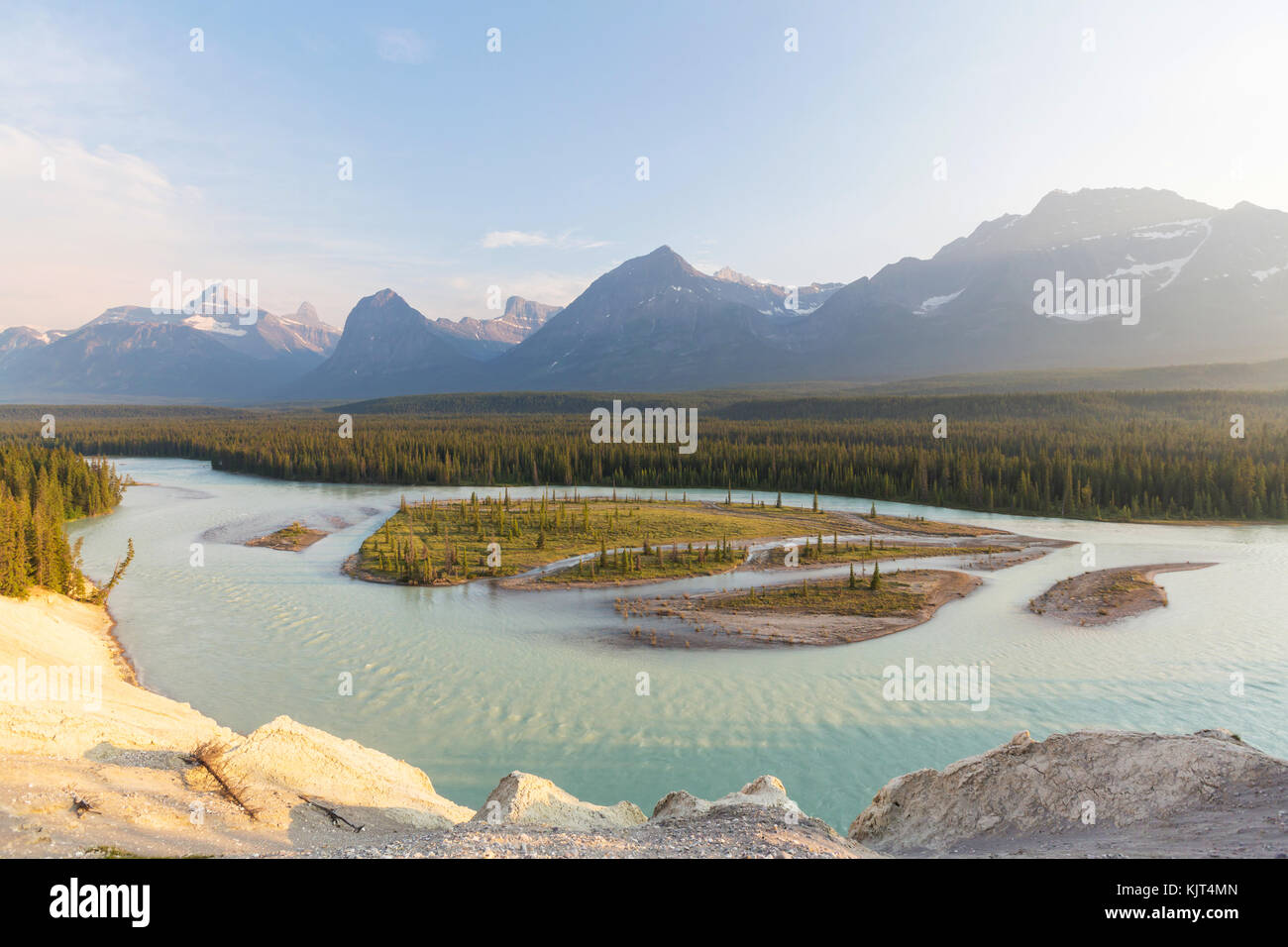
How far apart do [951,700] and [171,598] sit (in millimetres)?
30409

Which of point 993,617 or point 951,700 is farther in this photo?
point 993,617

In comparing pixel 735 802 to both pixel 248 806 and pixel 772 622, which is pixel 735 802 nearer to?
pixel 248 806

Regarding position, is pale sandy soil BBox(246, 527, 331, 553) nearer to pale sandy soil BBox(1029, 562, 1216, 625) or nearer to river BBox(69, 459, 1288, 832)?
river BBox(69, 459, 1288, 832)

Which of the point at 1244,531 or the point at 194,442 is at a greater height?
the point at 194,442

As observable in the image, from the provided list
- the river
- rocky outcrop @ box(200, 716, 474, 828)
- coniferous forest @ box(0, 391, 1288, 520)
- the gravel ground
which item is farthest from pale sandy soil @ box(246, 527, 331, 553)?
coniferous forest @ box(0, 391, 1288, 520)

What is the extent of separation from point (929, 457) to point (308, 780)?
78006mm

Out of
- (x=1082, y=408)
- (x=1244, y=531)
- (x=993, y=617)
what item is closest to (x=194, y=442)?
(x=993, y=617)

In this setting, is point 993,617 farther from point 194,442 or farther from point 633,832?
point 194,442

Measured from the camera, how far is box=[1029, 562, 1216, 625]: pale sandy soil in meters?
28.3

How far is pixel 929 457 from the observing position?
78.6 m
